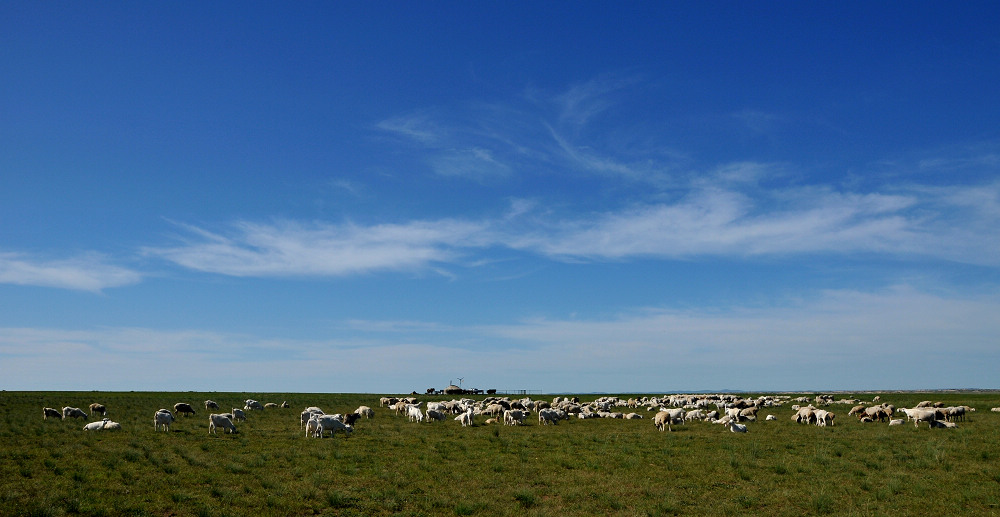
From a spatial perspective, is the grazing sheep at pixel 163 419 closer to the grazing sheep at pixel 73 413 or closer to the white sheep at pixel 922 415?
the grazing sheep at pixel 73 413

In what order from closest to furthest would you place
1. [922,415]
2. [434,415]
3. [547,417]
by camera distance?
[922,415] < [547,417] < [434,415]

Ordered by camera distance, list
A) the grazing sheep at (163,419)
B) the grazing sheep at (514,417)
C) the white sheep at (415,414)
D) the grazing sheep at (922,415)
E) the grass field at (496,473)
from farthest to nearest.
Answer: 1. the white sheep at (415,414)
2. the grazing sheep at (514,417)
3. the grazing sheep at (922,415)
4. the grazing sheep at (163,419)
5. the grass field at (496,473)

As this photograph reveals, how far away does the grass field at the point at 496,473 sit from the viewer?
15.6 meters

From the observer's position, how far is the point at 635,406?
6097cm

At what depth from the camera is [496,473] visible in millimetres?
20109

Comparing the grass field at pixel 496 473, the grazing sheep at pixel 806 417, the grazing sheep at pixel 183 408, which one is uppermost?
the grazing sheep at pixel 183 408

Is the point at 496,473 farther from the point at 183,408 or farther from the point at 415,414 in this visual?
the point at 183,408

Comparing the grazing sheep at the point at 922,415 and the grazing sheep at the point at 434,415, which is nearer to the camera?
the grazing sheep at the point at 922,415

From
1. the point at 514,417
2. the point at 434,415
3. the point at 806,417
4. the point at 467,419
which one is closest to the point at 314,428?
the point at 467,419

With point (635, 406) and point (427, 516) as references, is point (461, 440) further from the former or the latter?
point (635, 406)

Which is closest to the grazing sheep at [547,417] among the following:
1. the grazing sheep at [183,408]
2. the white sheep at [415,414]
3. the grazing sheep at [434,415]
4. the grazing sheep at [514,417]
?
the grazing sheep at [514,417]

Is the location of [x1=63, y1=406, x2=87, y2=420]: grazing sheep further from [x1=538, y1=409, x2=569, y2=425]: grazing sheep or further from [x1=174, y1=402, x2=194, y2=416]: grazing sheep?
[x1=538, y1=409, x2=569, y2=425]: grazing sheep

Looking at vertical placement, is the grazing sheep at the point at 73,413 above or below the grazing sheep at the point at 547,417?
above

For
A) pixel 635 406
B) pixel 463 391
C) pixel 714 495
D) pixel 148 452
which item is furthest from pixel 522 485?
pixel 463 391
